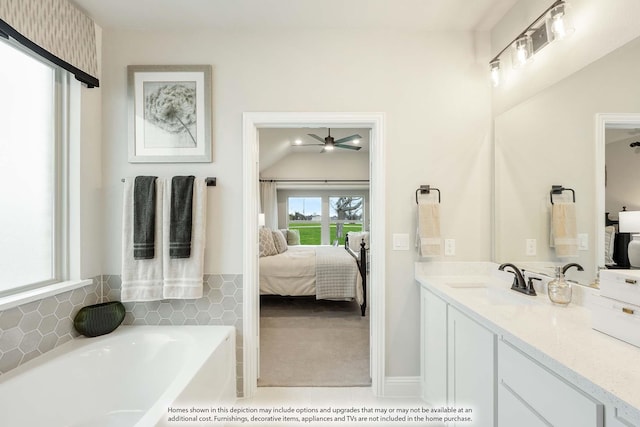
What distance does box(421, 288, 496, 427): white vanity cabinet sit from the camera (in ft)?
4.21

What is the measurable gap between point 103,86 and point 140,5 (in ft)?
2.06

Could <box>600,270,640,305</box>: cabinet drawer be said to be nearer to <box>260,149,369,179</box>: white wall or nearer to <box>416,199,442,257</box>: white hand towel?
<box>416,199,442,257</box>: white hand towel

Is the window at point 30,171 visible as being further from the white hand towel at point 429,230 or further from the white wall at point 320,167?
the white wall at point 320,167

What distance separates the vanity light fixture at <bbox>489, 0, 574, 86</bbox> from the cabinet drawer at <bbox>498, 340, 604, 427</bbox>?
5.19ft

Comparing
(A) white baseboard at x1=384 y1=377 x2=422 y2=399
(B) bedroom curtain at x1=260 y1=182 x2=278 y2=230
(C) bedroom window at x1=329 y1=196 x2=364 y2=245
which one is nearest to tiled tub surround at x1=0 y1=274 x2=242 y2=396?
(A) white baseboard at x1=384 y1=377 x2=422 y2=399

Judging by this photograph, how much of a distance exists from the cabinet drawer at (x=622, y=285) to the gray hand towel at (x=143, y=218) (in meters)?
2.39

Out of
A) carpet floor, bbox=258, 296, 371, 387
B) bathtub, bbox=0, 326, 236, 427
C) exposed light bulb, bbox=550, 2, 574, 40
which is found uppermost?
exposed light bulb, bbox=550, 2, 574, 40

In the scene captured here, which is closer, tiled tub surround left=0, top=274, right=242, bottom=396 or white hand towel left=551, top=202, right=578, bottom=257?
white hand towel left=551, top=202, right=578, bottom=257

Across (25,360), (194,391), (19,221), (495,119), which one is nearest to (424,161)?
(495,119)

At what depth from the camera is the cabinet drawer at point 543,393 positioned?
819 millimetres

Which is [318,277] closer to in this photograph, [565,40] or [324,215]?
[324,215]

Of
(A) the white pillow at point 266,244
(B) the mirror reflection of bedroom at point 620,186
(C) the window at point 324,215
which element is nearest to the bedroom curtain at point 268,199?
(C) the window at point 324,215

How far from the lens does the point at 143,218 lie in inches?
75.5

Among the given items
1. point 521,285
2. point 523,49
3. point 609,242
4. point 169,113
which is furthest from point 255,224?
point 523,49
